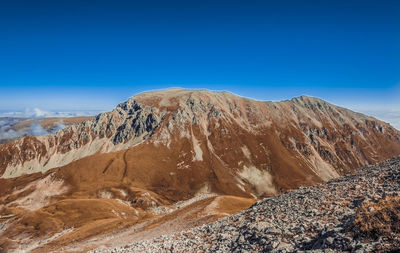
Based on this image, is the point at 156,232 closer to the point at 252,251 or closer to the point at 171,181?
the point at 252,251

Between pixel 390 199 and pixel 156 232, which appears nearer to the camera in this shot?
pixel 390 199

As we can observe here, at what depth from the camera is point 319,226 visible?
58.9 feet

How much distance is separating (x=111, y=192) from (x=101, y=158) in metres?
53.6

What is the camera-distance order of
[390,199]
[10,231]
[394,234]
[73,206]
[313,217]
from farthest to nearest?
1. [73,206]
2. [10,231]
3. [313,217]
4. [390,199]
5. [394,234]

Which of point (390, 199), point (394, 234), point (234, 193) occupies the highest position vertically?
point (390, 199)

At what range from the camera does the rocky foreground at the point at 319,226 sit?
46.6 ft

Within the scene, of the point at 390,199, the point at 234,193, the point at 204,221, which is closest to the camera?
the point at 390,199

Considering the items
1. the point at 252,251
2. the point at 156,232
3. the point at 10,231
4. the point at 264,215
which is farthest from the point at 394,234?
the point at 10,231

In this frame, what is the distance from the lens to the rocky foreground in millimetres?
14203

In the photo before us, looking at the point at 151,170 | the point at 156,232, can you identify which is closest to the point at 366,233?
the point at 156,232

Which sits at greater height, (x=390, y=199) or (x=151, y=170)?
(x=390, y=199)

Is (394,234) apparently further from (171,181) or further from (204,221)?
(171,181)

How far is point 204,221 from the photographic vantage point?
39.9 meters

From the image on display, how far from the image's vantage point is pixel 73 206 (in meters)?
78.7
